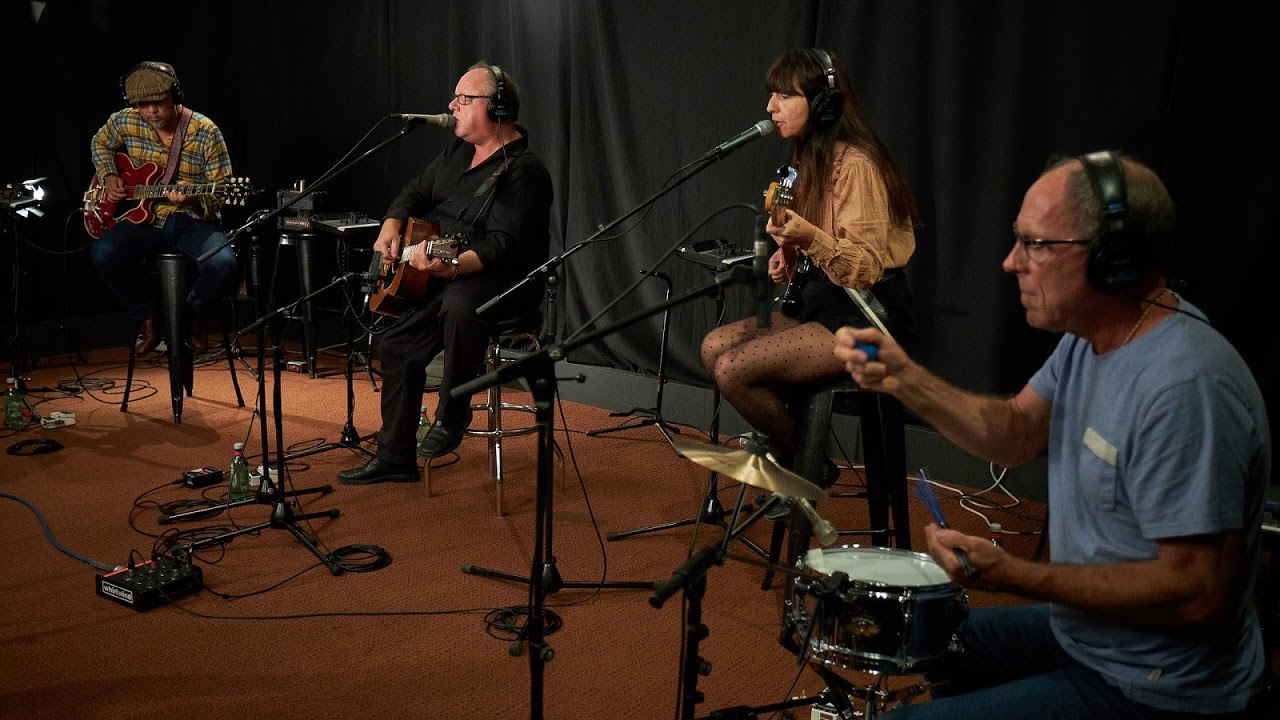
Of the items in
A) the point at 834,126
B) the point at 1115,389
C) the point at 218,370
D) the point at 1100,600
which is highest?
the point at 834,126

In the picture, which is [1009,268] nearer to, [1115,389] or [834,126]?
[1115,389]

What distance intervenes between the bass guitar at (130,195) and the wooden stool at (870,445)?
13.4 ft

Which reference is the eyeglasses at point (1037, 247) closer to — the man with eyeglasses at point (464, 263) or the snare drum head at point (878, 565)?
the snare drum head at point (878, 565)

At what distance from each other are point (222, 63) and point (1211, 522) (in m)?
8.04

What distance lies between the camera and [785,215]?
3.12 meters

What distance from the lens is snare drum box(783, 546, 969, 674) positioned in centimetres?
192

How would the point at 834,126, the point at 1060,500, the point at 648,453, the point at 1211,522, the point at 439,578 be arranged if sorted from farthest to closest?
the point at 648,453
the point at 439,578
the point at 834,126
the point at 1060,500
the point at 1211,522

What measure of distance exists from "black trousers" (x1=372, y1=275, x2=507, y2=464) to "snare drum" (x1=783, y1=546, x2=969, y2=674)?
259 cm

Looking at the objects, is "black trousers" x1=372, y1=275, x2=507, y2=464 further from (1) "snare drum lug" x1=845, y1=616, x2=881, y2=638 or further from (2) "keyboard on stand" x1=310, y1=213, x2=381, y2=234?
(1) "snare drum lug" x1=845, y1=616, x2=881, y2=638

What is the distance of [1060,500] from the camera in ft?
6.20

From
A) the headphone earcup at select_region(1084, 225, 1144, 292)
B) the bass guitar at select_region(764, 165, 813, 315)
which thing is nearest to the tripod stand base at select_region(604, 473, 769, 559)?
the bass guitar at select_region(764, 165, 813, 315)

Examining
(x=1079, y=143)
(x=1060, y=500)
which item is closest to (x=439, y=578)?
(x=1060, y=500)

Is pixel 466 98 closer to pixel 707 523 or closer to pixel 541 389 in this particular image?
pixel 707 523

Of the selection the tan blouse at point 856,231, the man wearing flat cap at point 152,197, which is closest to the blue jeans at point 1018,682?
the tan blouse at point 856,231
